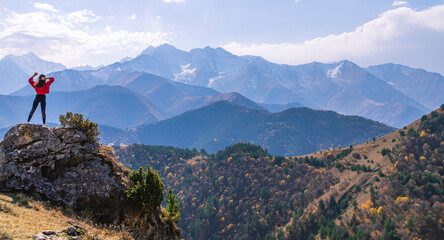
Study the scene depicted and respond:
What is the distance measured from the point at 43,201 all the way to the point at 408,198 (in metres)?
136

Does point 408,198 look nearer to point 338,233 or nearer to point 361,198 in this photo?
point 361,198

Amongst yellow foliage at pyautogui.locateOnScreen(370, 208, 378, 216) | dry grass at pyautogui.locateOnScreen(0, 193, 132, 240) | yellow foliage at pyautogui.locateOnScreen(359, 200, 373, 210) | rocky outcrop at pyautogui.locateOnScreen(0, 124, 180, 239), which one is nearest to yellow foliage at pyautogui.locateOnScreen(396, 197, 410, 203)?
yellow foliage at pyautogui.locateOnScreen(370, 208, 378, 216)

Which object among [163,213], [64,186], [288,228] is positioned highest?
[64,186]

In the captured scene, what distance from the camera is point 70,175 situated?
2777 centimetres

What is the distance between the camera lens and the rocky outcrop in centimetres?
2552

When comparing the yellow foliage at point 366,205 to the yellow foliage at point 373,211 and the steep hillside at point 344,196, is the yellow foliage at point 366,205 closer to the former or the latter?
the steep hillside at point 344,196

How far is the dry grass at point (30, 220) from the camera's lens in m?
17.2

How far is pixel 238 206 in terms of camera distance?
17650cm

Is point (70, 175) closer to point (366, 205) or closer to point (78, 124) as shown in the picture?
point (78, 124)

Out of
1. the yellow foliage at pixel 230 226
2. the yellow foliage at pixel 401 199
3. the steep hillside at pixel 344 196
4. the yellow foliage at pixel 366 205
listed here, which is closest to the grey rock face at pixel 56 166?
the steep hillside at pixel 344 196

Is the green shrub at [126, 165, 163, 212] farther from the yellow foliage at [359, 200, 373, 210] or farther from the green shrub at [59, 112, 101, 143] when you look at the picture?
the yellow foliage at [359, 200, 373, 210]

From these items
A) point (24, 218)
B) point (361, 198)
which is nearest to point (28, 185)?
point (24, 218)

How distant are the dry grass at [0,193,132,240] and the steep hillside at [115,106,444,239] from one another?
4639 inches

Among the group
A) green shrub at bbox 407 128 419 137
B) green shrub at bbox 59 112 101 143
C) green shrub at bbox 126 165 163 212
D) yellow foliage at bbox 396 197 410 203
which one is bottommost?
yellow foliage at bbox 396 197 410 203
